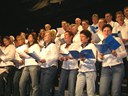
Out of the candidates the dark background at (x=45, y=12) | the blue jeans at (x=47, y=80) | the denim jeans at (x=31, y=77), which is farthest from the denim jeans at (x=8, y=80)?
the dark background at (x=45, y=12)

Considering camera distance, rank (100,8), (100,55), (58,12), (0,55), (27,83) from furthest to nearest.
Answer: (58,12)
(100,8)
(0,55)
(27,83)
(100,55)

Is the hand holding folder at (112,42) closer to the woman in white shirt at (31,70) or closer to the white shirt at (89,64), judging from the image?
the white shirt at (89,64)

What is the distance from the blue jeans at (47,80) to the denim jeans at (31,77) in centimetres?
16

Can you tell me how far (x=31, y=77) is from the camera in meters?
6.43

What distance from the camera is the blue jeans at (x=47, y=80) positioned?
20.3ft

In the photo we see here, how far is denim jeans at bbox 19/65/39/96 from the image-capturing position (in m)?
6.39

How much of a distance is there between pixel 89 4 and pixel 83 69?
4.07 metres

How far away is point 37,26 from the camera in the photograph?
11453mm

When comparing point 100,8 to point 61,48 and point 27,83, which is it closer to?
point 61,48

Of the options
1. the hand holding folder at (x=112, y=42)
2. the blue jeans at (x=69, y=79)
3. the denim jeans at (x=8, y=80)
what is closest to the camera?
the hand holding folder at (x=112, y=42)

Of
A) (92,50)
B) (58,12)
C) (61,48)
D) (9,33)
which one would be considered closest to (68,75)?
(61,48)

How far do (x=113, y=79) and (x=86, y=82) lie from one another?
592mm

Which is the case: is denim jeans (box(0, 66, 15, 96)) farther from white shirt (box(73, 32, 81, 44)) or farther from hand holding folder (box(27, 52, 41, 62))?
white shirt (box(73, 32, 81, 44))

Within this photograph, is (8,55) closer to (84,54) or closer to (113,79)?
(84,54)
